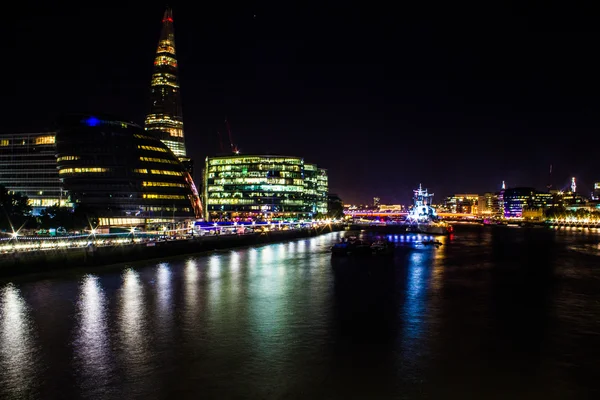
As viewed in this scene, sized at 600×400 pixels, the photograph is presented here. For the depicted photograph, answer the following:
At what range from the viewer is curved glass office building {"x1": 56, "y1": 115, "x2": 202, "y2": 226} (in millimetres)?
98000

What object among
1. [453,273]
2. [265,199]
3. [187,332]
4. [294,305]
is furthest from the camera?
[265,199]

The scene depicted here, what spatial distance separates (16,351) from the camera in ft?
67.7

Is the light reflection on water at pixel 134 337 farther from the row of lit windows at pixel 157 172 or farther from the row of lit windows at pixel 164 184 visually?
the row of lit windows at pixel 157 172

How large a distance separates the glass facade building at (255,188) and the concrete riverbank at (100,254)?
288ft

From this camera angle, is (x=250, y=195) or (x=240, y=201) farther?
(x=240, y=201)

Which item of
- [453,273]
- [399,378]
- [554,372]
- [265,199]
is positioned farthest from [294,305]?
[265,199]

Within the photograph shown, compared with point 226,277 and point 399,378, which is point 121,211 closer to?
A: point 226,277

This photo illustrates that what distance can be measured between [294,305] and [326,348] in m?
9.69

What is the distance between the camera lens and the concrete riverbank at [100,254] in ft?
135

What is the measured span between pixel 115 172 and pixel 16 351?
3260 inches

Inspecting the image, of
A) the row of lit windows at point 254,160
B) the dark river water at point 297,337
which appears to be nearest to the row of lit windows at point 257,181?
the row of lit windows at point 254,160

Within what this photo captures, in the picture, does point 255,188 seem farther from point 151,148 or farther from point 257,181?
point 151,148

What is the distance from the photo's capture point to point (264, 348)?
69.9ft

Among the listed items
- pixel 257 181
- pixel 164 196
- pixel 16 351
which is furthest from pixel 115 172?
pixel 16 351
